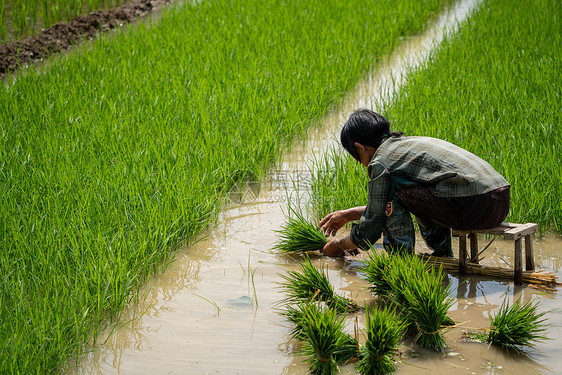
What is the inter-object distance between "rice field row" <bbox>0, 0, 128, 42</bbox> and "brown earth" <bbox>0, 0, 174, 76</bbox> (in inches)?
7.7

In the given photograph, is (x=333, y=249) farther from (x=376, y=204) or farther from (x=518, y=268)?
(x=518, y=268)

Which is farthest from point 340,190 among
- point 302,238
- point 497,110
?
point 497,110

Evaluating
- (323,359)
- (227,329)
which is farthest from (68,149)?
(323,359)

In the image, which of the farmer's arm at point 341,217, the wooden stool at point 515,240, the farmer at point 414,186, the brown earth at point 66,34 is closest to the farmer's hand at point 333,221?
the farmer's arm at point 341,217

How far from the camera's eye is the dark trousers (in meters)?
2.58

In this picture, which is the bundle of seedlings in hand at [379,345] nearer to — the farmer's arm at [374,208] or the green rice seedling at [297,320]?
the green rice seedling at [297,320]

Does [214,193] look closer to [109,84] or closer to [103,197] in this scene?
[103,197]

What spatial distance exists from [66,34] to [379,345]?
6029 millimetres

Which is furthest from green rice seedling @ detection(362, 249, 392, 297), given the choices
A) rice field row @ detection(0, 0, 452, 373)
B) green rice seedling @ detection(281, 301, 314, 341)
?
rice field row @ detection(0, 0, 452, 373)

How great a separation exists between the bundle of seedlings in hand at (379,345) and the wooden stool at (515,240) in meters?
0.72

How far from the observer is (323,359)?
82.8 inches

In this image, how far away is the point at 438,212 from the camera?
2.65 meters

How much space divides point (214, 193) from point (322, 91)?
1736mm

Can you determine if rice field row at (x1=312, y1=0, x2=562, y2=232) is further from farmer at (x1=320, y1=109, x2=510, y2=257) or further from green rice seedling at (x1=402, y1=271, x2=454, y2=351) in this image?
green rice seedling at (x1=402, y1=271, x2=454, y2=351)
